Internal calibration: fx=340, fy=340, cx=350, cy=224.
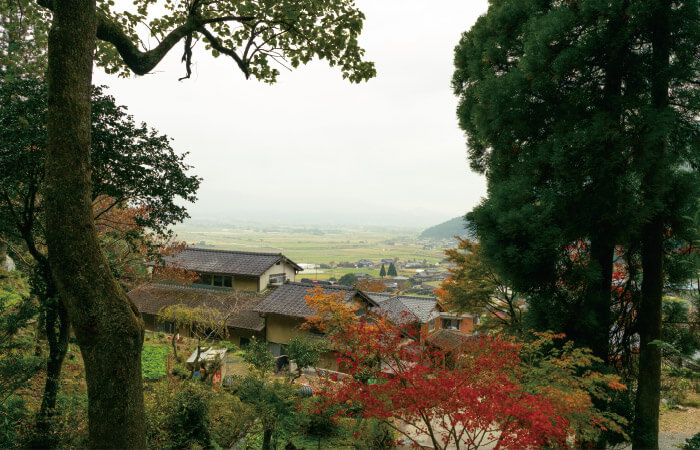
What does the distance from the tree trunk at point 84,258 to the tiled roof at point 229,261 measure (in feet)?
45.7

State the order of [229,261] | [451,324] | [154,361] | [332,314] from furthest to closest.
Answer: [451,324]
[229,261]
[154,361]
[332,314]

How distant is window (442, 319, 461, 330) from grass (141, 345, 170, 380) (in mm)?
15416

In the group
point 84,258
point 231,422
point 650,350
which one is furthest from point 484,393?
point 231,422

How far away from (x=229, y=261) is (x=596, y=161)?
1666 cm

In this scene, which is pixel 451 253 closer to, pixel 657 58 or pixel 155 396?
→ pixel 657 58

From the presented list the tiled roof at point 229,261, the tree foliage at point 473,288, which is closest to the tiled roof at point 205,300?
the tiled roof at point 229,261

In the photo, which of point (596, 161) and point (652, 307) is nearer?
point (596, 161)

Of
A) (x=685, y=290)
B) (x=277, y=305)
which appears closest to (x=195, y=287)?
(x=277, y=305)

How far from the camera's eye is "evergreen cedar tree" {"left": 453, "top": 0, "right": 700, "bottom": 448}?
515 cm

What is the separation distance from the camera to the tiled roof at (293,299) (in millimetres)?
13992

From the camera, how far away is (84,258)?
287 centimetres

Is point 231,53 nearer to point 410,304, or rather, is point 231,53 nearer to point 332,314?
point 332,314

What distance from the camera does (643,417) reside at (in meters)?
5.88

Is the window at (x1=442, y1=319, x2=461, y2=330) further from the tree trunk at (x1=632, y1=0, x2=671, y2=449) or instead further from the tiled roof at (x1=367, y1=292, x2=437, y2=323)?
the tree trunk at (x1=632, y1=0, x2=671, y2=449)
